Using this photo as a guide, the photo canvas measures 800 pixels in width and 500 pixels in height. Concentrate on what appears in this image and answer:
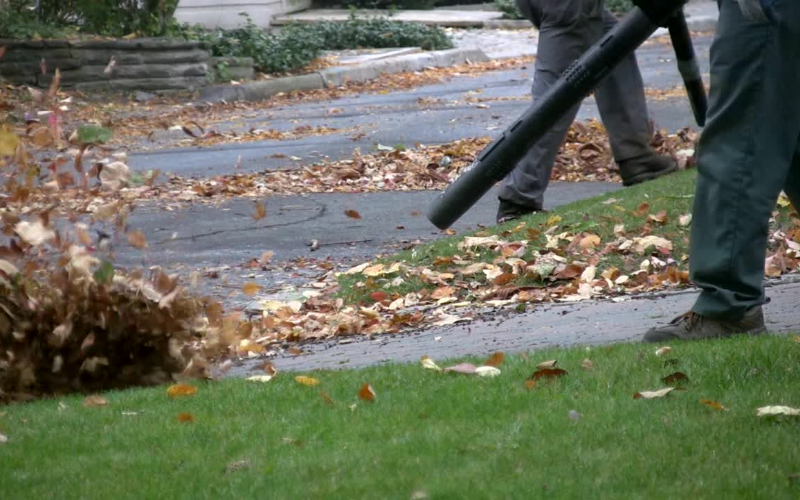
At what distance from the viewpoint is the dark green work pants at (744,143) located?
14.2ft

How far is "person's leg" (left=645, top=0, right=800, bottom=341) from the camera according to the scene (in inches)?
170

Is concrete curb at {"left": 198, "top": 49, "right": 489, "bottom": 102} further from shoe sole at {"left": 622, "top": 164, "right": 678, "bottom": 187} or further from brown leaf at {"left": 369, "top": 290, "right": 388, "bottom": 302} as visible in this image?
brown leaf at {"left": 369, "top": 290, "right": 388, "bottom": 302}

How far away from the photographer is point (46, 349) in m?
5.12

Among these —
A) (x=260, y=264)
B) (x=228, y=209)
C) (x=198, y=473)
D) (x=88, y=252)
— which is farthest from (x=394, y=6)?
(x=198, y=473)

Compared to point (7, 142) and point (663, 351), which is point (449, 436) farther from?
point (7, 142)

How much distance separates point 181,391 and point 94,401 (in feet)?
1.00

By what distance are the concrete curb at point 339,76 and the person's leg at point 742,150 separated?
12.5m

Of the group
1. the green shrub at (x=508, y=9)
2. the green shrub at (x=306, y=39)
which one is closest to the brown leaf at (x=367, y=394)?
the green shrub at (x=306, y=39)

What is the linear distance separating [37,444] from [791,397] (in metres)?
2.24

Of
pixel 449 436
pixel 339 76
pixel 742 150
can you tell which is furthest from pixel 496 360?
pixel 339 76

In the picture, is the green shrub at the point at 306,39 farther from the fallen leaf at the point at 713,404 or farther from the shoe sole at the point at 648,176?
the fallen leaf at the point at 713,404

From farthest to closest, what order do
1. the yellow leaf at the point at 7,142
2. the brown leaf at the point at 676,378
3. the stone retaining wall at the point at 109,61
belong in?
1. the stone retaining wall at the point at 109,61
2. the yellow leaf at the point at 7,142
3. the brown leaf at the point at 676,378

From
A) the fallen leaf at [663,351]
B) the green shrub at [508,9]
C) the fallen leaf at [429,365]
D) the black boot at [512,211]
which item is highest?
the fallen leaf at [663,351]

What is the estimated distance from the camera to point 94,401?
4.70 metres
